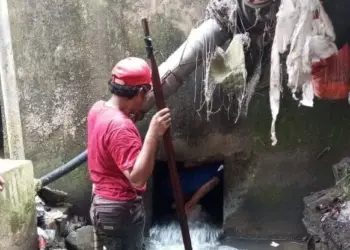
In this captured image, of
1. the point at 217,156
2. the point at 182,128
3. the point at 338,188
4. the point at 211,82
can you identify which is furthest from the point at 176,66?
the point at 338,188

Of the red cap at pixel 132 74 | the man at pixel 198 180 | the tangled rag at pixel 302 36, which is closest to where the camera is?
the tangled rag at pixel 302 36

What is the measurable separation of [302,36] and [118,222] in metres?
1.83

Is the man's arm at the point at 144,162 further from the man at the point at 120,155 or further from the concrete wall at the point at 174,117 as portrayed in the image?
the concrete wall at the point at 174,117

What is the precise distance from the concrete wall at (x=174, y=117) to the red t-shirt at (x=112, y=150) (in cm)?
197

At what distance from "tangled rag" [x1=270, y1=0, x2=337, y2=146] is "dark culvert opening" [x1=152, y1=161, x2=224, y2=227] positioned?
283 centimetres

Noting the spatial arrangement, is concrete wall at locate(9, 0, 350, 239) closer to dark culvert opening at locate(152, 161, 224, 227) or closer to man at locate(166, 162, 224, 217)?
man at locate(166, 162, 224, 217)

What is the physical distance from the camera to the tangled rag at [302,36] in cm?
316

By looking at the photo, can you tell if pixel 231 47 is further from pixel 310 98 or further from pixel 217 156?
pixel 217 156

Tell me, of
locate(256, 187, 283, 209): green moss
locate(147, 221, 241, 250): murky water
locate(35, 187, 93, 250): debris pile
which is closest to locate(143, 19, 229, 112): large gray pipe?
locate(35, 187, 93, 250): debris pile

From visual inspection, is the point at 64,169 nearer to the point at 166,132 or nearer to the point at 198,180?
the point at 198,180

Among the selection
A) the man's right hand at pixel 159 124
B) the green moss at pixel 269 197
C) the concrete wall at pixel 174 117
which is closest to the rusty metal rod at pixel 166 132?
the man's right hand at pixel 159 124

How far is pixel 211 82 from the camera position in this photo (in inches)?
199

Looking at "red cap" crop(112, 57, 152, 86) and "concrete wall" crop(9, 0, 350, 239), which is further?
"concrete wall" crop(9, 0, 350, 239)

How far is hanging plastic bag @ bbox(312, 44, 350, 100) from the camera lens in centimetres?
366
